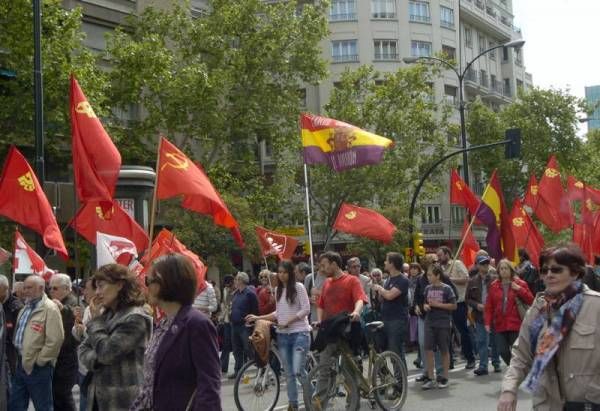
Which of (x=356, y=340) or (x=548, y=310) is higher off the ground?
(x=548, y=310)

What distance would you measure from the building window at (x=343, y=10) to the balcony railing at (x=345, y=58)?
2262 mm

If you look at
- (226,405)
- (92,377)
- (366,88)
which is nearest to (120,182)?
(226,405)

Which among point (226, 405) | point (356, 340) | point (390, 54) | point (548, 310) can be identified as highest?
point (390, 54)

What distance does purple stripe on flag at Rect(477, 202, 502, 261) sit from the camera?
15.9m

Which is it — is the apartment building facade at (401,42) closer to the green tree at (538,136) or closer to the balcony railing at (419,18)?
the balcony railing at (419,18)

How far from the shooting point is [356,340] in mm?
9102

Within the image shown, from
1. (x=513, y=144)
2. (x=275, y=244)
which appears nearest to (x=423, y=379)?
(x=275, y=244)

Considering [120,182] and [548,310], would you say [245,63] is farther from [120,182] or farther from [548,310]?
[548,310]

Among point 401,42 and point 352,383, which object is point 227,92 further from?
point 352,383

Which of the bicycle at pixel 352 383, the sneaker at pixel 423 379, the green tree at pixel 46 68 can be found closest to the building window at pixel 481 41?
the green tree at pixel 46 68

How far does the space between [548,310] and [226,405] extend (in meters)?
6.93

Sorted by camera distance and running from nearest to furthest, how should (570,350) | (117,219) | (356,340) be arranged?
(570,350) → (356,340) → (117,219)

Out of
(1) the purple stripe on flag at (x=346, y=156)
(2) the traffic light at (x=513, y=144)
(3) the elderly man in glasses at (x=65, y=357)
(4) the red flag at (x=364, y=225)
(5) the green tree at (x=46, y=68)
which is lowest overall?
(3) the elderly man in glasses at (x=65, y=357)

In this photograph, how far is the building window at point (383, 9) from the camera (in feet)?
177
